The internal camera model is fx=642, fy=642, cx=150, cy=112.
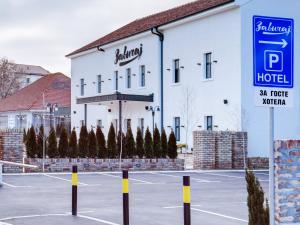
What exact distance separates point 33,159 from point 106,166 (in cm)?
314

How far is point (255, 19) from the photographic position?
7379mm

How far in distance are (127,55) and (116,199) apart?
29.9 metres

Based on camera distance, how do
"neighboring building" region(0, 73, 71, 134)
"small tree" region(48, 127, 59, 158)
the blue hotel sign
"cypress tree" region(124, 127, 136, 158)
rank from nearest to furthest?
1. the blue hotel sign
2. "small tree" region(48, 127, 59, 158)
3. "cypress tree" region(124, 127, 136, 158)
4. "neighboring building" region(0, 73, 71, 134)

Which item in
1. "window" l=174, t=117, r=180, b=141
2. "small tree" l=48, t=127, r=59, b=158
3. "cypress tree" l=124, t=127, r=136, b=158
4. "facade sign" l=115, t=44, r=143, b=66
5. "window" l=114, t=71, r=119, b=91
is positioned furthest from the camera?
"window" l=114, t=71, r=119, b=91

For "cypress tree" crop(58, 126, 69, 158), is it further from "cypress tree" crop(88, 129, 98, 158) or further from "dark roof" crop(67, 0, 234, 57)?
"dark roof" crop(67, 0, 234, 57)

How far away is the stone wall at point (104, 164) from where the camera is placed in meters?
25.5

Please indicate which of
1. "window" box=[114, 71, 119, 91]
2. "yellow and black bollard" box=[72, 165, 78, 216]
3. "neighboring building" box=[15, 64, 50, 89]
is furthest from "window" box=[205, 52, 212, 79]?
"neighboring building" box=[15, 64, 50, 89]

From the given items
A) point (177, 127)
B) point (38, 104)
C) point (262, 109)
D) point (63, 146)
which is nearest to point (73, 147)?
point (63, 146)

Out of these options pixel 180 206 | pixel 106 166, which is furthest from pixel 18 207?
pixel 106 166

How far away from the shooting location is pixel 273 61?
739 centimetres

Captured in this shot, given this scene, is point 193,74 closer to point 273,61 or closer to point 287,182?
point 287,182

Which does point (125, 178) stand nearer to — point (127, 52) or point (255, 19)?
point (255, 19)

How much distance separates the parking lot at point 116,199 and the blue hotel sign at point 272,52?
5.11m

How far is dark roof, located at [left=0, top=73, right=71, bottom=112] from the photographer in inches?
2643
